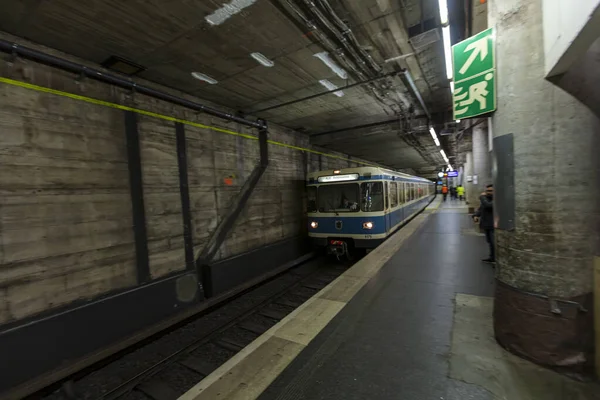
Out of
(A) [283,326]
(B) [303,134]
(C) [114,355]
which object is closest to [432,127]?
(B) [303,134]

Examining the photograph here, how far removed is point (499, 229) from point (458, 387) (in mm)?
1590

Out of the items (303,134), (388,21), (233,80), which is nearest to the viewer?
(388,21)

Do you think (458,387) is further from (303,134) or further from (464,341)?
(303,134)

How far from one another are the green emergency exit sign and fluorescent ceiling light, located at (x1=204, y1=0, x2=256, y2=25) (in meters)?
2.80

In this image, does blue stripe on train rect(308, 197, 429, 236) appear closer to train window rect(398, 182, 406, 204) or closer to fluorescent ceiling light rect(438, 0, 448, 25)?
train window rect(398, 182, 406, 204)

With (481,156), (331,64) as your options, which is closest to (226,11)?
(331,64)

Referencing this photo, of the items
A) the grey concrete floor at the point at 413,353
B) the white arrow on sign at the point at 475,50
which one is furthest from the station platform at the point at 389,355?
the white arrow on sign at the point at 475,50

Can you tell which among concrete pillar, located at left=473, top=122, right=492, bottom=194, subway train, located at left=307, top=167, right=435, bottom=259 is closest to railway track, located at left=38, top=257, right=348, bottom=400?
subway train, located at left=307, top=167, right=435, bottom=259

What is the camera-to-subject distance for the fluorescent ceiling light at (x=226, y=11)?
3.53 meters

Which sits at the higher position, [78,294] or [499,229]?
[499,229]

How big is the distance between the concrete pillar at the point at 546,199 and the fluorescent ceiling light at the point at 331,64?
9.96 feet

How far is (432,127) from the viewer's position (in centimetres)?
975

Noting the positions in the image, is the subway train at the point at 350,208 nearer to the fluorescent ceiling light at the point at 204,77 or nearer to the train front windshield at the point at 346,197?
the train front windshield at the point at 346,197

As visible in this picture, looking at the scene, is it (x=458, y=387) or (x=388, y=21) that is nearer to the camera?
(x=458, y=387)
